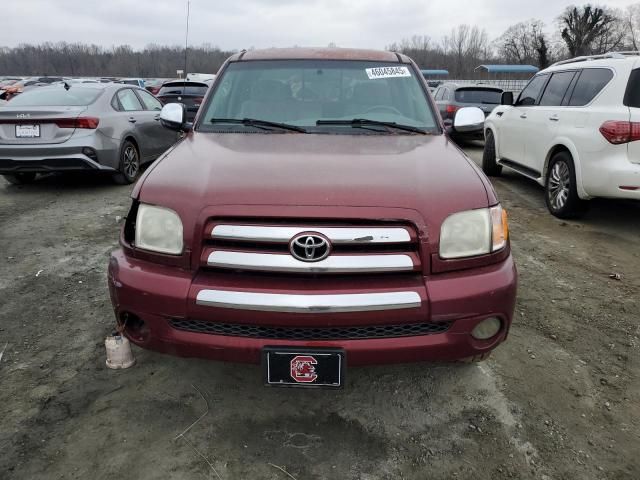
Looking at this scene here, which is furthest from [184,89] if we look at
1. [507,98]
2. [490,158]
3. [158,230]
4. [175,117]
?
[158,230]

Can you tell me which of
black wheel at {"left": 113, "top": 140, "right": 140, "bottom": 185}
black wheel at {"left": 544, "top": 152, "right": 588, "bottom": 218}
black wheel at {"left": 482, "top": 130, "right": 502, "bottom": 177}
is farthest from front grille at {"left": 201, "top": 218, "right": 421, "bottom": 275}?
black wheel at {"left": 482, "top": 130, "right": 502, "bottom": 177}

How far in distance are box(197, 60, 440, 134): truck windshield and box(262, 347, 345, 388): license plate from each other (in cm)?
150

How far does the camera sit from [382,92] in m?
3.39

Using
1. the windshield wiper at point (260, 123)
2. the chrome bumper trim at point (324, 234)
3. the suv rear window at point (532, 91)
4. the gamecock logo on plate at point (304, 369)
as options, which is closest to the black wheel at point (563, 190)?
the suv rear window at point (532, 91)

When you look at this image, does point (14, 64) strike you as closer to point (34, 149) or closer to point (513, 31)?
point (513, 31)

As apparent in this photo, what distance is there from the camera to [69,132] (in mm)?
6547

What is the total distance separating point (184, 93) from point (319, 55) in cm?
908

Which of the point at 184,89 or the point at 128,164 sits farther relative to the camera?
the point at 184,89

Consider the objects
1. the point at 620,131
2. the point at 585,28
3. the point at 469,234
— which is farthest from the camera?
the point at 585,28

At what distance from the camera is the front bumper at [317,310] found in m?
1.98

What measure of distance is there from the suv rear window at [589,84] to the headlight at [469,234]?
3.95 metres

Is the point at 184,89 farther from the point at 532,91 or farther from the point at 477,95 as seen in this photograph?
the point at 532,91

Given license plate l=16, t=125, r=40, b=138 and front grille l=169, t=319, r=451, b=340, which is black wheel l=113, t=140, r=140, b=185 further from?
front grille l=169, t=319, r=451, b=340

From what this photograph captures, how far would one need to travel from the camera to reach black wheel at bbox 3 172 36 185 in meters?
7.46
